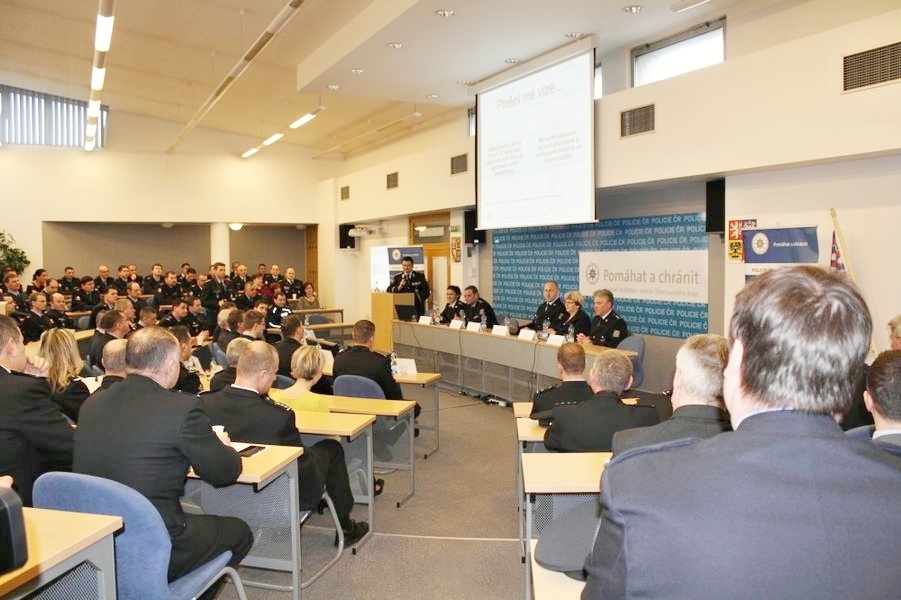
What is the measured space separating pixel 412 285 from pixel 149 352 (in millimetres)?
8304

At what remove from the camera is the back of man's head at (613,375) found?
10.6 ft

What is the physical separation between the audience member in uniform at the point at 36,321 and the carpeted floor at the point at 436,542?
6.46 metres

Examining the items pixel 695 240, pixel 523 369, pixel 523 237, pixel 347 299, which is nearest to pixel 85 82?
pixel 347 299

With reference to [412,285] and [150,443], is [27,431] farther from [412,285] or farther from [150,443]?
[412,285]

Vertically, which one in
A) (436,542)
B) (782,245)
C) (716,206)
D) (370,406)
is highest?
(716,206)

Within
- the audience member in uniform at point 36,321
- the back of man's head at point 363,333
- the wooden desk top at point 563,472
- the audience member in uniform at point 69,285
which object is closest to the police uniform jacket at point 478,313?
the back of man's head at point 363,333

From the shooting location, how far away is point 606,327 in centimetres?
680

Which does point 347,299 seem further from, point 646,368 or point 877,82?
point 877,82

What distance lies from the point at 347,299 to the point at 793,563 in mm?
14104

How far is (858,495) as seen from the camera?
0.87m

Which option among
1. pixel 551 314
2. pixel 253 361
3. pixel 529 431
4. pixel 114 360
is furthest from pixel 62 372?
pixel 551 314

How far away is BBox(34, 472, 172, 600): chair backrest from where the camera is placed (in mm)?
2162

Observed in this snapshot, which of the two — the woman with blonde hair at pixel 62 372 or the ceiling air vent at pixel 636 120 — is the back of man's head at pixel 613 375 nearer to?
the woman with blonde hair at pixel 62 372

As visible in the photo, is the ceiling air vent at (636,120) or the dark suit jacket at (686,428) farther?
the ceiling air vent at (636,120)
